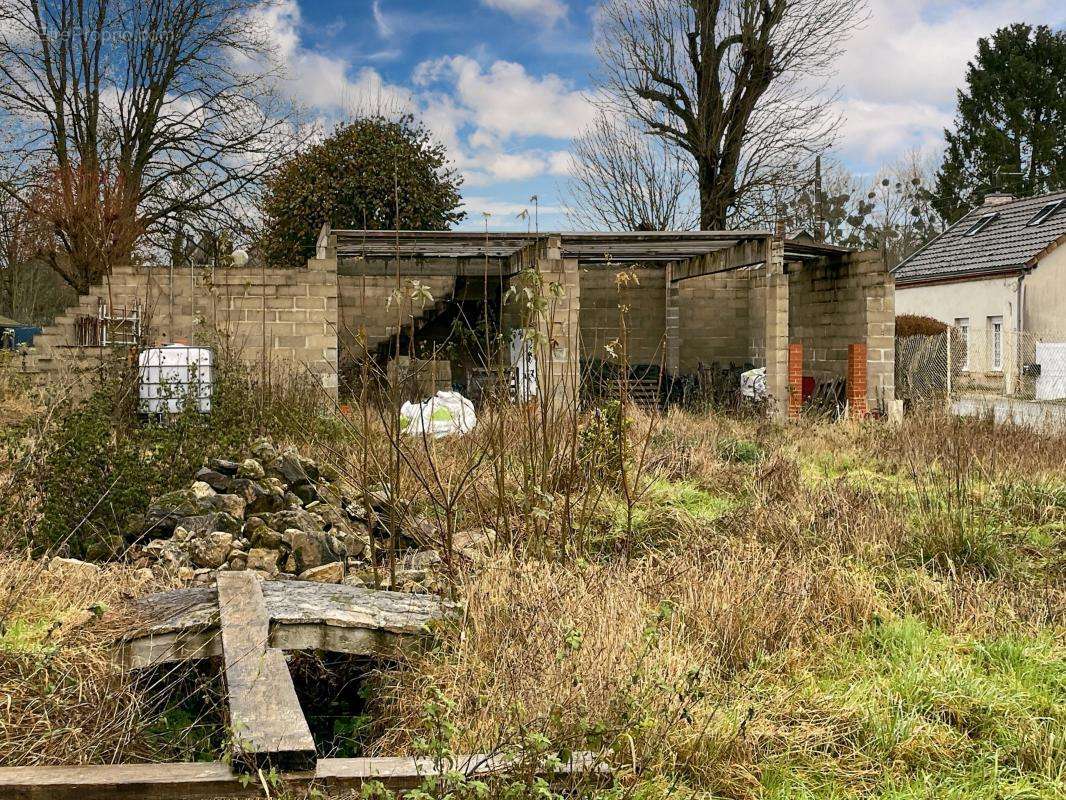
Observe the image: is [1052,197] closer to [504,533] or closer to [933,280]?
[933,280]

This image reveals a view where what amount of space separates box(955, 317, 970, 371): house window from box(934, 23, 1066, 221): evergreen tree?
951 cm

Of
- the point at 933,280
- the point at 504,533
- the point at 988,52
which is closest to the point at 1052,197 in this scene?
the point at 933,280

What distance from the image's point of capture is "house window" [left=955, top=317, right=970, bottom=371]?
2347 centimetres

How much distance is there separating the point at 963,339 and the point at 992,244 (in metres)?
2.67

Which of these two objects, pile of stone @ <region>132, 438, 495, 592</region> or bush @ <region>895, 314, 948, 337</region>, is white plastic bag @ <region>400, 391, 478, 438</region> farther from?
bush @ <region>895, 314, 948, 337</region>

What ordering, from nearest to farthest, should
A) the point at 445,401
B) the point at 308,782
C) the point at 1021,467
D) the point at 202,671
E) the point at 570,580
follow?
the point at 308,782 → the point at 202,671 → the point at 570,580 → the point at 1021,467 → the point at 445,401

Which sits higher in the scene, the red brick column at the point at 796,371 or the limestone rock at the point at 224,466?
the red brick column at the point at 796,371

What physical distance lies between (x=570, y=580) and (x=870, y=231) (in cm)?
3993

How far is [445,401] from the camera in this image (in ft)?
37.9

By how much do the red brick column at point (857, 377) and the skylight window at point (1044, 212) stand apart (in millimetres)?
12382

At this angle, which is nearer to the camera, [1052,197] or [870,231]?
[1052,197]

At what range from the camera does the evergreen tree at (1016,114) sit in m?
32.9

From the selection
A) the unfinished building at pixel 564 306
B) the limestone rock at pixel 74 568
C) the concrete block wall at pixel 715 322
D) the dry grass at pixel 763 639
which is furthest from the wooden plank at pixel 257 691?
the concrete block wall at pixel 715 322

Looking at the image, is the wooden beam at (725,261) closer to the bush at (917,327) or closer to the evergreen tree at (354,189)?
the evergreen tree at (354,189)
